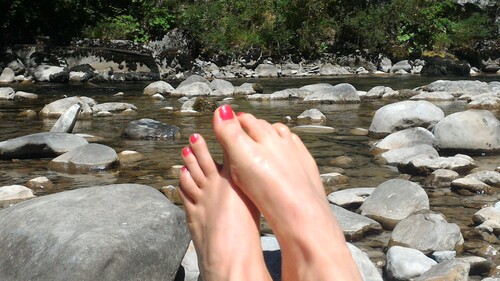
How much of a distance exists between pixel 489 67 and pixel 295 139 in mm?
15618

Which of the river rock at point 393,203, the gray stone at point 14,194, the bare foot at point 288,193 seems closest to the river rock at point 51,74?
the gray stone at point 14,194

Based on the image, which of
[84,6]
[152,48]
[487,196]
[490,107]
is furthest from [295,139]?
[84,6]

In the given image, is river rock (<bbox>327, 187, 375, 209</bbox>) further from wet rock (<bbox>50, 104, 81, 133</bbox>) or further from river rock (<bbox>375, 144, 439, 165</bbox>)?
wet rock (<bbox>50, 104, 81, 133</bbox>)

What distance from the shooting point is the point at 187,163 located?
2.30m

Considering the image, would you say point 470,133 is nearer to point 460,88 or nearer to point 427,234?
point 427,234

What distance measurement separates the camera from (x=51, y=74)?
13898mm

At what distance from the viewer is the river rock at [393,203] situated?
333 cm

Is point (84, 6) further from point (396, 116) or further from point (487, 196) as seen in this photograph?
point (487, 196)

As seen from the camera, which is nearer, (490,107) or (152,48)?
(490,107)

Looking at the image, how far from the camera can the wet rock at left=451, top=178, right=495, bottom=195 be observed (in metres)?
3.84

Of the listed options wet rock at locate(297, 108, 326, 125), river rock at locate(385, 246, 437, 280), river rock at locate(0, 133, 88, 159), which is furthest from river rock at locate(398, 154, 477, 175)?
wet rock at locate(297, 108, 326, 125)

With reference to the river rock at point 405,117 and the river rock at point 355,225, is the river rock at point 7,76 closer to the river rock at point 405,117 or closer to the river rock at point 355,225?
the river rock at point 405,117

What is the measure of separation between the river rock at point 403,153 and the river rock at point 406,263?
2130mm

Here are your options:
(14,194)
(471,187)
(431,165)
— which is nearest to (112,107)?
(14,194)
